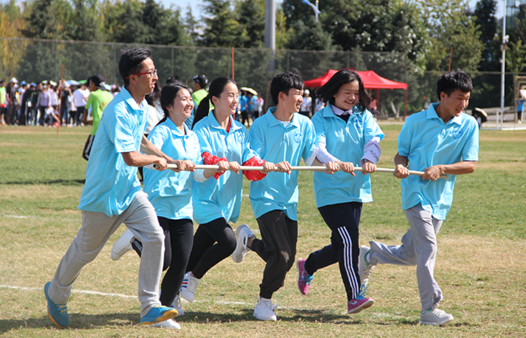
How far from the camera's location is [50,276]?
17.6ft

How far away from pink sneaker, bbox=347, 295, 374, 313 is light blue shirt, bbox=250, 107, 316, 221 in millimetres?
738

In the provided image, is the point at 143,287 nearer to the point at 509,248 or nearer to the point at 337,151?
the point at 337,151

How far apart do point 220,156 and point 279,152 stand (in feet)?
1.50

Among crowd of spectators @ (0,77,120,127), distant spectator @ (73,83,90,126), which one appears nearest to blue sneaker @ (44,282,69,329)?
distant spectator @ (73,83,90,126)

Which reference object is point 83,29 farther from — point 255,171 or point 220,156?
point 255,171

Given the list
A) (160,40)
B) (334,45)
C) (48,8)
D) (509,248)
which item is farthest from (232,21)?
(509,248)

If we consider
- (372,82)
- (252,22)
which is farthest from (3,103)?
(252,22)

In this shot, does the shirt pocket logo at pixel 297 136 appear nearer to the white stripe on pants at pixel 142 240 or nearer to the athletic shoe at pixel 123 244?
the white stripe on pants at pixel 142 240

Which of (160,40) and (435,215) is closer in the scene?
(435,215)

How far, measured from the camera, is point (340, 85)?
4.73 meters

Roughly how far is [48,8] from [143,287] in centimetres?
4726

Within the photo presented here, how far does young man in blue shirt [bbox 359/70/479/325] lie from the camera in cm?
436

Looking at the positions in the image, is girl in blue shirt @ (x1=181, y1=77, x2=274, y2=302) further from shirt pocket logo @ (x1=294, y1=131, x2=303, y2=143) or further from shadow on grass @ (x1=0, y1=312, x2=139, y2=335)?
shadow on grass @ (x1=0, y1=312, x2=139, y2=335)

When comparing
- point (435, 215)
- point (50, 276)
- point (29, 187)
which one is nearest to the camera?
point (435, 215)
